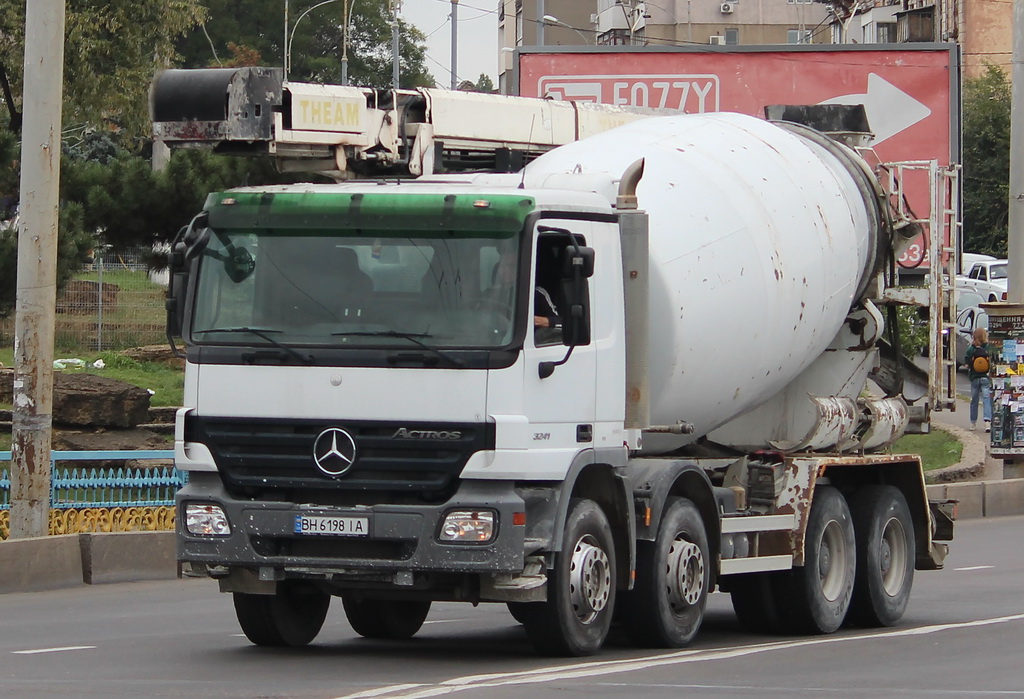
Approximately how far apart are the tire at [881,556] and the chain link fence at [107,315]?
1871 centimetres

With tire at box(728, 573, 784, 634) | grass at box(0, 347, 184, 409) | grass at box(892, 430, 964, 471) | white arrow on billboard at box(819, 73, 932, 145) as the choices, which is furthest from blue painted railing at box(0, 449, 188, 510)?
white arrow on billboard at box(819, 73, 932, 145)

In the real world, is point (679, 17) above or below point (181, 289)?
above

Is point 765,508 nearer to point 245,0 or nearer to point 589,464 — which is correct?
point 589,464

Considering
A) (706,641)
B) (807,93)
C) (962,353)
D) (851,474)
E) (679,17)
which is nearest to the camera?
(706,641)

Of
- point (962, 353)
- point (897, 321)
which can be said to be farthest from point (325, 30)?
point (897, 321)

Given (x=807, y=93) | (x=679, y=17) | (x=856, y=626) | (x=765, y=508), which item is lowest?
(x=856, y=626)

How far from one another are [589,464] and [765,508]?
2.41 m

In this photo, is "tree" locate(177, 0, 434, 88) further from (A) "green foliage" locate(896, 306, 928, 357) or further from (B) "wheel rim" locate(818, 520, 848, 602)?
(B) "wheel rim" locate(818, 520, 848, 602)

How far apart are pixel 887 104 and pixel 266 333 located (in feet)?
66.9

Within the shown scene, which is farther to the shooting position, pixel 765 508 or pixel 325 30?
pixel 325 30

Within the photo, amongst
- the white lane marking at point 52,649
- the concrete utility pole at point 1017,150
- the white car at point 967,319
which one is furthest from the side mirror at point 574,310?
the white car at point 967,319

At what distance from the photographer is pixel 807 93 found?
2811cm

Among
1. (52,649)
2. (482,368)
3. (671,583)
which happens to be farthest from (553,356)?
(52,649)

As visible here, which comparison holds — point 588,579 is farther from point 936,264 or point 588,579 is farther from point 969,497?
point 969,497
